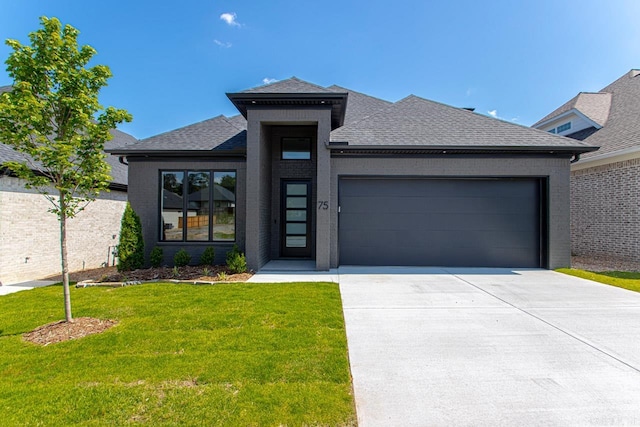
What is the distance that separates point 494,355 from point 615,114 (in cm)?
1517

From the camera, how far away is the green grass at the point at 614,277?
262 inches

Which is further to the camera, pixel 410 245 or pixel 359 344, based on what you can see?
pixel 410 245

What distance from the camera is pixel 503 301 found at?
5.46 meters

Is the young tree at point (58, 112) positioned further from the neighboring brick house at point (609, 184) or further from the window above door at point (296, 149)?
the neighboring brick house at point (609, 184)

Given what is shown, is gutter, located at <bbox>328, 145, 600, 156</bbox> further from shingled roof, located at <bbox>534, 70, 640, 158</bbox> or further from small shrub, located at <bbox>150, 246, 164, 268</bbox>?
small shrub, located at <bbox>150, 246, 164, 268</bbox>

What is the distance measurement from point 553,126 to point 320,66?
1248 cm

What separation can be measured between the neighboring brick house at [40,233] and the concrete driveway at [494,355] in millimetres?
8486

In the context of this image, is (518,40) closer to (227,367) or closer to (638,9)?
(638,9)

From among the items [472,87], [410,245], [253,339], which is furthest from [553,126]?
[253,339]

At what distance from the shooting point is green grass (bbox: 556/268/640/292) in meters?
6.64

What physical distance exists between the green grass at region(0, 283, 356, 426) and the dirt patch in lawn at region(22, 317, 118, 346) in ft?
0.54

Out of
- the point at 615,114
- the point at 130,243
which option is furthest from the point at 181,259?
the point at 615,114

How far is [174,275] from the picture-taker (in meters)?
7.44

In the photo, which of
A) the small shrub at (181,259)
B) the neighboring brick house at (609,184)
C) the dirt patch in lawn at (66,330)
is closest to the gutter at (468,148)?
the neighboring brick house at (609,184)
